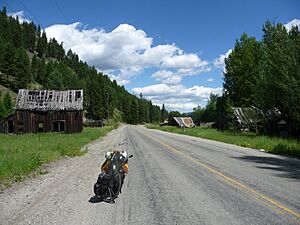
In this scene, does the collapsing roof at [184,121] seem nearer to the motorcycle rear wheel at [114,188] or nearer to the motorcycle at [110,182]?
the motorcycle at [110,182]

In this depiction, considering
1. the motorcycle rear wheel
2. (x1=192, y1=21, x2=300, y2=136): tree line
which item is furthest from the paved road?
(x1=192, y1=21, x2=300, y2=136): tree line

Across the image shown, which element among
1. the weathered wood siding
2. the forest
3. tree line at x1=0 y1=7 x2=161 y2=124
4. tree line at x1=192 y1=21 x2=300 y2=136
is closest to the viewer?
tree line at x1=192 y1=21 x2=300 y2=136

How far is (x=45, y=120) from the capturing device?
44188 millimetres

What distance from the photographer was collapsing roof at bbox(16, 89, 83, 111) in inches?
1738

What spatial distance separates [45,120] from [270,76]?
1194 inches

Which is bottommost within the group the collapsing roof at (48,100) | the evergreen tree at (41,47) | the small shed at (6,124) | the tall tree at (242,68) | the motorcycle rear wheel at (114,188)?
the motorcycle rear wheel at (114,188)

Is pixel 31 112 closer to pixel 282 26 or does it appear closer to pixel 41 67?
pixel 282 26

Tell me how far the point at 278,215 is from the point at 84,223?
361 centimetres

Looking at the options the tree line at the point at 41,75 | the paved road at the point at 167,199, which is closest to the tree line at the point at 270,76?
the paved road at the point at 167,199

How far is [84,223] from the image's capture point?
5.56 meters

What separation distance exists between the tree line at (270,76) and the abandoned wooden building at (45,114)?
25001 millimetres

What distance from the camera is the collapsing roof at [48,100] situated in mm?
44153

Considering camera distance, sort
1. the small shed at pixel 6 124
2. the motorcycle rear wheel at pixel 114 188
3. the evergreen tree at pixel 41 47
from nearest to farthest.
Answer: the motorcycle rear wheel at pixel 114 188 → the small shed at pixel 6 124 → the evergreen tree at pixel 41 47

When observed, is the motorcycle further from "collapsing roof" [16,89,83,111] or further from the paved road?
"collapsing roof" [16,89,83,111]
